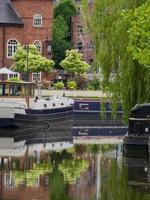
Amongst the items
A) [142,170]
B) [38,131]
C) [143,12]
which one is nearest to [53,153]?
[142,170]

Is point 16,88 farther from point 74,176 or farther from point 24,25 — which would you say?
point 24,25

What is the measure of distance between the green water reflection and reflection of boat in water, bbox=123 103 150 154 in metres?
0.63

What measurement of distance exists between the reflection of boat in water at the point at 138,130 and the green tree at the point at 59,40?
55272 millimetres

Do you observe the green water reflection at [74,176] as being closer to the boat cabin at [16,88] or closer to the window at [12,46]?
the boat cabin at [16,88]

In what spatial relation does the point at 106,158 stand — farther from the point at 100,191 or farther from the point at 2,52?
the point at 2,52

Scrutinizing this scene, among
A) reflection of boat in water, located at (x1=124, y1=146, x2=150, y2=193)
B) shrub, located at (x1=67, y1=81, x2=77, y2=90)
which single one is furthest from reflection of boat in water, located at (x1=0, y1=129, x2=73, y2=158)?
shrub, located at (x1=67, y1=81, x2=77, y2=90)

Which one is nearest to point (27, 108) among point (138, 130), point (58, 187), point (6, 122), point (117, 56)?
point (6, 122)

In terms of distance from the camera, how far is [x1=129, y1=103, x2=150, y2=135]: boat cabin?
98.4ft

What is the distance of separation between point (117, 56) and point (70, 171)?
9064 millimetres

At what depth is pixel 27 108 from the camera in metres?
47.4

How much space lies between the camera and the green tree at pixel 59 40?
87.0 meters

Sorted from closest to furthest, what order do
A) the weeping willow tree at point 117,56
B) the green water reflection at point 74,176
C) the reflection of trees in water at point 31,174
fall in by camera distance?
1. the green water reflection at point 74,176
2. the reflection of trees in water at point 31,174
3. the weeping willow tree at point 117,56

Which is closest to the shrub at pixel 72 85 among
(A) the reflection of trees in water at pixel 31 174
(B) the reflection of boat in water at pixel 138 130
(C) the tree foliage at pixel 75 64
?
(C) the tree foliage at pixel 75 64

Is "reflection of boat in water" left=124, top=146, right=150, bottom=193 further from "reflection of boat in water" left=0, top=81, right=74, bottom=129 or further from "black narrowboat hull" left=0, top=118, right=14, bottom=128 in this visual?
"reflection of boat in water" left=0, top=81, right=74, bottom=129
